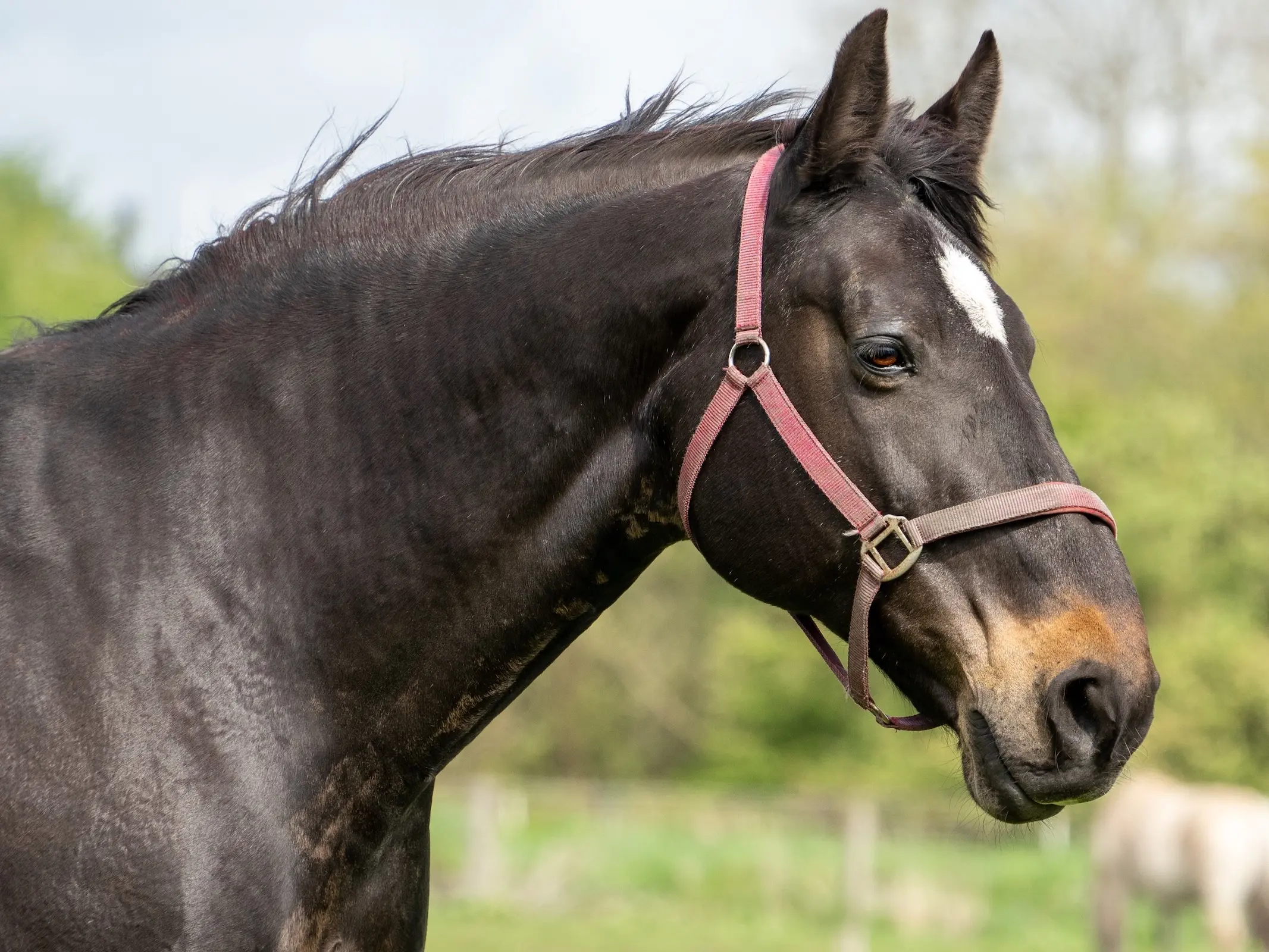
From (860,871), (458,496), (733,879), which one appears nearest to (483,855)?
Answer: (733,879)

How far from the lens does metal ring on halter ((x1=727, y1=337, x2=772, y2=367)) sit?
8.88 ft

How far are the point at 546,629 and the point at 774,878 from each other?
47.4ft

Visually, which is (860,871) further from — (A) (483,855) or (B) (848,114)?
(B) (848,114)

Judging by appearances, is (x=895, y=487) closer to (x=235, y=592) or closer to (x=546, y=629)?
(x=546, y=629)

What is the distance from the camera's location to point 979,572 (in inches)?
101

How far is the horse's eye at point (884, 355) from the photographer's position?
8.59ft

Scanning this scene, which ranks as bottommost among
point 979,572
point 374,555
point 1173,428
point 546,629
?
Answer: point 1173,428

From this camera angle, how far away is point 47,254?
28.1 metres

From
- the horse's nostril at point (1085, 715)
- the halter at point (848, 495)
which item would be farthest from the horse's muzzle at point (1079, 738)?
the halter at point (848, 495)

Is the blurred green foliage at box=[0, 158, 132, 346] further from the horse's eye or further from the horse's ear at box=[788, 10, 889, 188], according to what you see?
the horse's eye

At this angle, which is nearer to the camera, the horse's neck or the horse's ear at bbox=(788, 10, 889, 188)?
the horse's ear at bbox=(788, 10, 889, 188)

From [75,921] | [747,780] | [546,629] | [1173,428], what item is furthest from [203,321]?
[747,780]

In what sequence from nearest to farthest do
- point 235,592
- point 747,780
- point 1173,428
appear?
point 235,592, point 1173,428, point 747,780

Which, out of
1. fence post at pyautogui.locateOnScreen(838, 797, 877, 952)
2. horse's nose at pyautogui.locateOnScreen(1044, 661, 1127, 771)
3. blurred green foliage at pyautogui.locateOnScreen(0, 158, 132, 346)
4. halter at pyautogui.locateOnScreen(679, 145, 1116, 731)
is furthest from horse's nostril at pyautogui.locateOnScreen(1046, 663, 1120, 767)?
blurred green foliage at pyautogui.locateOnScreen(0, 158, 132, 346)
